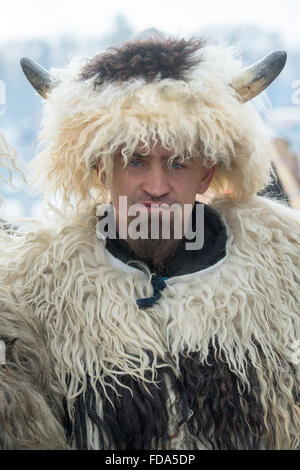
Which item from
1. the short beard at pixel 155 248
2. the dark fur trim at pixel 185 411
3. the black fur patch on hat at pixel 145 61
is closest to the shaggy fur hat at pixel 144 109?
the black fur patch on hat at pixel 145 61

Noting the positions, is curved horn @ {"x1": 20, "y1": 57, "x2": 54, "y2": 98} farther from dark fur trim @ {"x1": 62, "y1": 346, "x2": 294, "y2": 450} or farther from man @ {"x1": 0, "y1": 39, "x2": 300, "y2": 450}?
dark fur trim @ {"x1": 62, "y1": 346, "x2": 294, "y2": 450}

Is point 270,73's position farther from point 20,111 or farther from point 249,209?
point 20,111

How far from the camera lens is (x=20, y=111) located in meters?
3.70

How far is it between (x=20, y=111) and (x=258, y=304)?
2.81m

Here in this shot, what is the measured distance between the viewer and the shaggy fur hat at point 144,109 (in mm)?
1205

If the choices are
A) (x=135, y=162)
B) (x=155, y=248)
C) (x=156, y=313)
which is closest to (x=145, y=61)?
(x=135, y=162)

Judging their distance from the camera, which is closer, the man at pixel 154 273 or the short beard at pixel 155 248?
the man at pixel 154 273

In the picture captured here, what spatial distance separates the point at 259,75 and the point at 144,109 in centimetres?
30

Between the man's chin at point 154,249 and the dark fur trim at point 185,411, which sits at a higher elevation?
the man's chin at point 154,249

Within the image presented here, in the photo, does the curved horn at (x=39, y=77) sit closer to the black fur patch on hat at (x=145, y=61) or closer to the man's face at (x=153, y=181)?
the black fur patch on hat at (x=145, y=61)

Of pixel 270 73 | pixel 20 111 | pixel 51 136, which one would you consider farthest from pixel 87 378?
pixel 20 111

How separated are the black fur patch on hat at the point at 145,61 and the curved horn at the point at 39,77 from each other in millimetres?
106

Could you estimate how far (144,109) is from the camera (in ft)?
3.92

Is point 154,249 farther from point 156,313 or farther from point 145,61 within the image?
point 145,61
